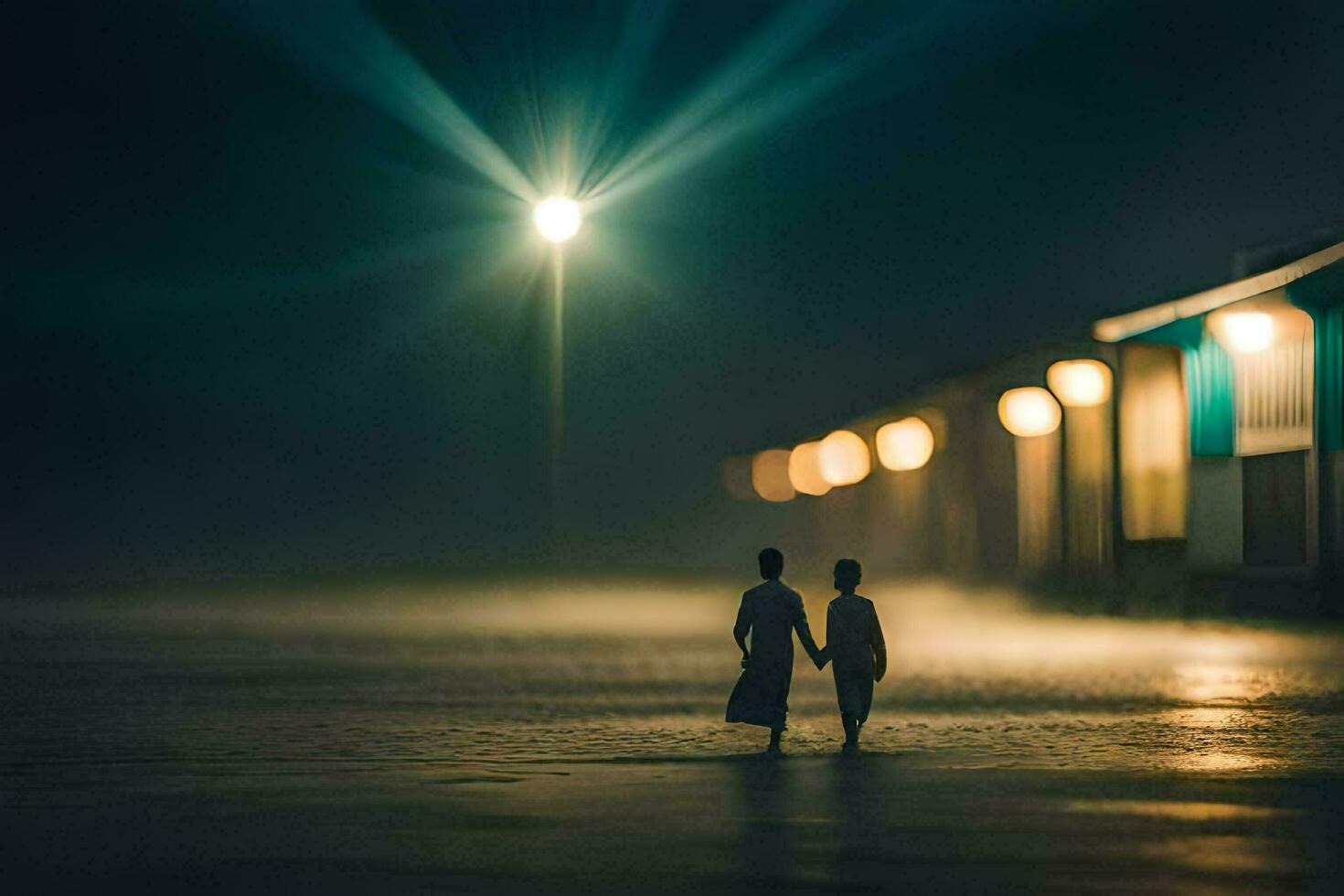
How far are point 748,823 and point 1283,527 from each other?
75.8ft

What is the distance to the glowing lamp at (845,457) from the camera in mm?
46781

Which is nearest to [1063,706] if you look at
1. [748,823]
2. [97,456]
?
[748,823]

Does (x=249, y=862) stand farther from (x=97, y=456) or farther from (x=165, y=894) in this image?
(x=97, y=456)

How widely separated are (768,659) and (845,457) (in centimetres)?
3616

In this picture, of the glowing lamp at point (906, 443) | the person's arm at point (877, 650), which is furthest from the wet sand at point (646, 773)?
the glowing lamp at point (906, 443)

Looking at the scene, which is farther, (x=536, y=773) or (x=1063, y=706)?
(x=1063, y=706)

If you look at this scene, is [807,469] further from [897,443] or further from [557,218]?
Answer: [557,218]

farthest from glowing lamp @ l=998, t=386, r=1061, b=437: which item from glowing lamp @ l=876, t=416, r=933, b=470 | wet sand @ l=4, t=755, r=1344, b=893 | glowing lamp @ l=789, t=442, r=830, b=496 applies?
wet sand @ l=4, t=755, r=1344, b=893

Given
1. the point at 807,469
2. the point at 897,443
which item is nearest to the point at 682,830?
the point at 897,443

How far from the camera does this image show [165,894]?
6777 millimetres

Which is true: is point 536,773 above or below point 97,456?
below

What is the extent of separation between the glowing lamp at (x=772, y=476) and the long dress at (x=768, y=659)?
4890cm

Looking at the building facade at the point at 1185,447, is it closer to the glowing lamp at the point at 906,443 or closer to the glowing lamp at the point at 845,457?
the glowing lamp at the point at 906,443

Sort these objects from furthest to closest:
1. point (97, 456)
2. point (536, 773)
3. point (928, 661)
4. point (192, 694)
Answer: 1. point (97, 456)
2. point (928, 661)
3. point (192, 694)
4. point (536, 773)
